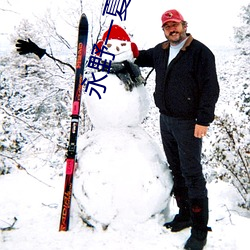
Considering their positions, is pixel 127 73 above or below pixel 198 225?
above

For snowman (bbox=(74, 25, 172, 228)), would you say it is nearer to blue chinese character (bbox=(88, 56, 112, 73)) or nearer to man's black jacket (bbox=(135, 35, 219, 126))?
blue chinese character (bbox=(88, 56, 112, 73))

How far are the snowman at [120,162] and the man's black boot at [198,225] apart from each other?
385 millimetres

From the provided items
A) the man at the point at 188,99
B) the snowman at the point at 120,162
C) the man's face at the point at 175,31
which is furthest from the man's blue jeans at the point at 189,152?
the man's face at the point at 175,31

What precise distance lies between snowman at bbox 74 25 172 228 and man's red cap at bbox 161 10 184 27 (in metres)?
0.53

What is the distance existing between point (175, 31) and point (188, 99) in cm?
61

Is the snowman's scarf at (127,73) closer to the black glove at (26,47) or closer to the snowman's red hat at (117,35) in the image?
the snowman's red hat at (117,35)

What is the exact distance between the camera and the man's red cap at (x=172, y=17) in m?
2.48

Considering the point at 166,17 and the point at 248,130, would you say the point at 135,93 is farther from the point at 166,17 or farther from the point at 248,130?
the point at 248,130

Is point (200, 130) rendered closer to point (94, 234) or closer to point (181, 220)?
point (181, 220)

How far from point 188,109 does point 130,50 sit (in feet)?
2.95

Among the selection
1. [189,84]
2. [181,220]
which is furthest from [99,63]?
[181,220]

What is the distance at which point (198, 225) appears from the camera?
2.70 m

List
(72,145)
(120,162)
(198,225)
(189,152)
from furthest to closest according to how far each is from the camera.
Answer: (72,145) < (120,162) < (198,225) < (189,152)

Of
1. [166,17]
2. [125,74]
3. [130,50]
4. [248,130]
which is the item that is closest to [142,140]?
[125,74]
